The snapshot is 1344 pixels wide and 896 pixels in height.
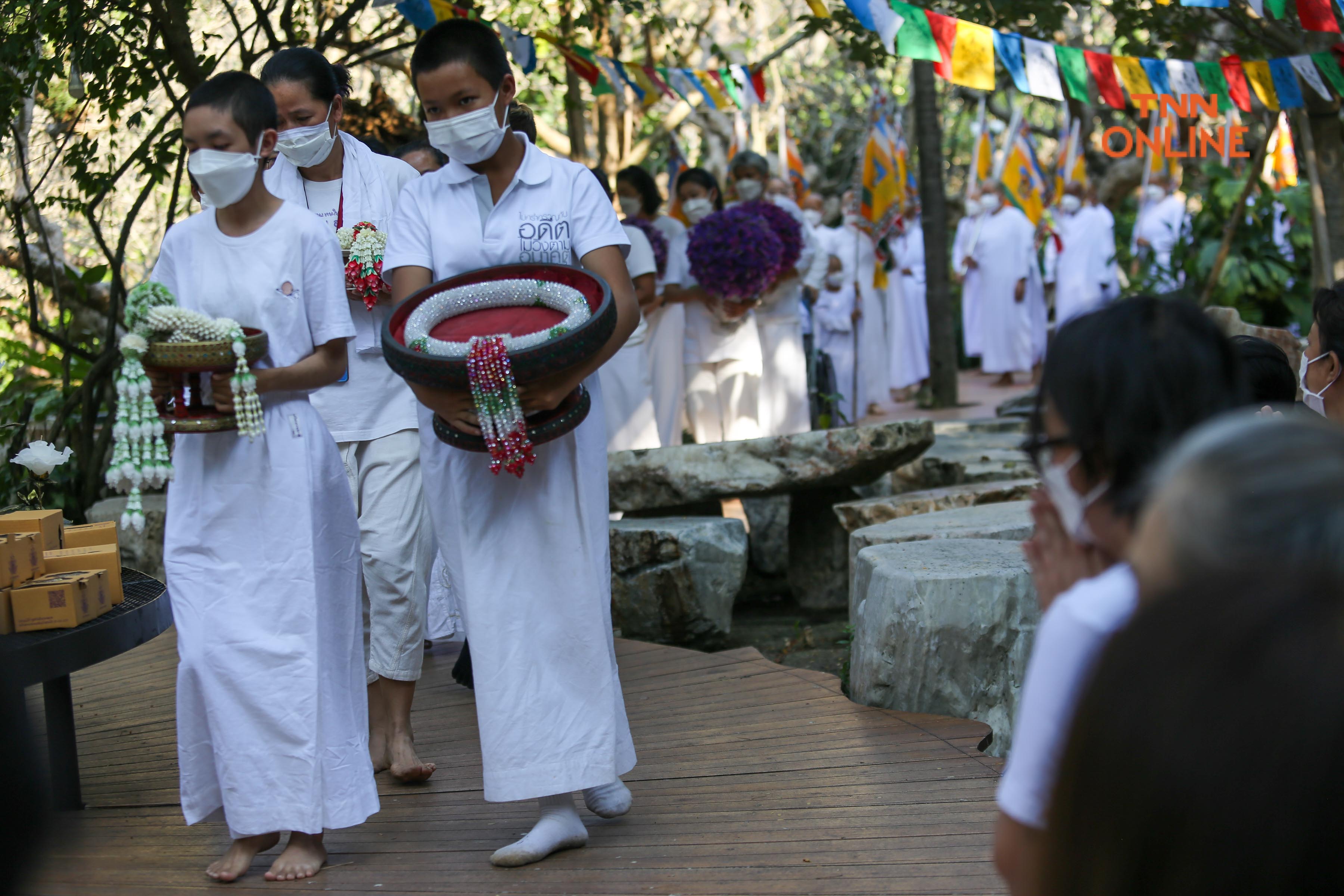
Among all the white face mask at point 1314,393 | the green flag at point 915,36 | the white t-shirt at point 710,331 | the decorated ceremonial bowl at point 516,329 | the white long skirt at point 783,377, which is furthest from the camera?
the white long skirt at point 783,377

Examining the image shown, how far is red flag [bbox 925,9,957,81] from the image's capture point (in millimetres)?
7477

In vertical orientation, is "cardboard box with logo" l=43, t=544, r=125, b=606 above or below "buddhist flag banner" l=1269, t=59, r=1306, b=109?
Answer: below

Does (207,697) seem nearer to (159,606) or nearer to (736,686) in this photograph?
(159,606)

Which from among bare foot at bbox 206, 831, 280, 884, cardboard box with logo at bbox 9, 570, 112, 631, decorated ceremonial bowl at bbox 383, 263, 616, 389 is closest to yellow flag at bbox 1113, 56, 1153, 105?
decorated ceremonial bowl at bbox 383, 263, 616, 389

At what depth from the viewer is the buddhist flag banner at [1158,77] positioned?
8094mm

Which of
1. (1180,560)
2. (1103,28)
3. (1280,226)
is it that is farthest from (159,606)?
(1103,28)

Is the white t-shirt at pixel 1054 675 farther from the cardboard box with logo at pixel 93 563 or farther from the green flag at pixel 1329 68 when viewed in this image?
the green flag at pixel 1329 68

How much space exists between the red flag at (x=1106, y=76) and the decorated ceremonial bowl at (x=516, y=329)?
598cm

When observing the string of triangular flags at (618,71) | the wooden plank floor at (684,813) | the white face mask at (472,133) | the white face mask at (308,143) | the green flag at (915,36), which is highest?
the string of triangular flags at (618,71)

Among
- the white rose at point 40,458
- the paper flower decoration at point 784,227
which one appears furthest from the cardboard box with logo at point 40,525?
the paper flower decoration at point 784,227

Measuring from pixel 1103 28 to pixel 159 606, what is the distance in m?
21.6

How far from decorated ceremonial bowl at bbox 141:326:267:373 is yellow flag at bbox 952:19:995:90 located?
5.51 m

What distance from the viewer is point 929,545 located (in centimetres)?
466

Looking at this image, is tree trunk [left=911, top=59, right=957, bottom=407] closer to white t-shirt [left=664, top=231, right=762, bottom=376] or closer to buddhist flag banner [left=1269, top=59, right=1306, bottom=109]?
white t-shirt [left=664, top=231, right=762, bottom=376]
